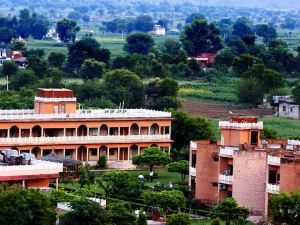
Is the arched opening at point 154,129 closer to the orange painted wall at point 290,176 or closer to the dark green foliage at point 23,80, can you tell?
the orange painted wall at point 290,176

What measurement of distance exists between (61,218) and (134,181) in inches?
331

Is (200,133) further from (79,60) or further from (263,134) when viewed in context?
(79,60)

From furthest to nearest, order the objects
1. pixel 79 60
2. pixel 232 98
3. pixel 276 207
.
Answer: pixel 79 60, pixel 232 98, pixel 276 207

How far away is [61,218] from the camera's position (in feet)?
117

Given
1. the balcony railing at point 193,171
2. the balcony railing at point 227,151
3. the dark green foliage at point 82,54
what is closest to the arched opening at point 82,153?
the balcony railing at point 193,171

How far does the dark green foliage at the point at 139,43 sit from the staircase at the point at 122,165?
6616cm

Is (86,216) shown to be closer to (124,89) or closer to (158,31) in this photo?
(124,89)

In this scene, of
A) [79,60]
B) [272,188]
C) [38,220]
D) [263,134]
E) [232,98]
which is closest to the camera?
[38,220]

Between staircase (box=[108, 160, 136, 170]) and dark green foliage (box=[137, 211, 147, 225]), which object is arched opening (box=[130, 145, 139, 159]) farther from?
dark green foliage (box=[137, 211, 147, 225])

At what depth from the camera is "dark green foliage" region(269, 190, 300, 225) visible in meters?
36.6

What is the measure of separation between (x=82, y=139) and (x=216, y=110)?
72.6 ft

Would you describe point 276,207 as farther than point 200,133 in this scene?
No

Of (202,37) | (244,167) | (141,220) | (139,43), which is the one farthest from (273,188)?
(139,43)

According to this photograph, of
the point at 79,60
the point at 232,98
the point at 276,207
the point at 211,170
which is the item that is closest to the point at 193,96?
the point at 232,98
